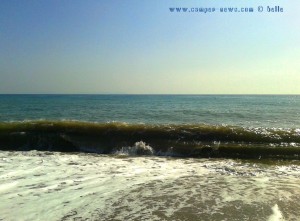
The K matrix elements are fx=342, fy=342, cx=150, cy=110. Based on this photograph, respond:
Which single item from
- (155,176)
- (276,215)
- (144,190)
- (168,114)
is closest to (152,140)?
(155,176)

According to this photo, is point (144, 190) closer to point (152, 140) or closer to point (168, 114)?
point (152, 140)

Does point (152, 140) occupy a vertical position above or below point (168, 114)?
above

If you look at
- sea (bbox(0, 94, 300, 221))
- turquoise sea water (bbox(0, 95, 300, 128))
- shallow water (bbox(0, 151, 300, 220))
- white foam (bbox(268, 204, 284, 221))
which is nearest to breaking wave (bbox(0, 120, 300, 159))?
sea (bbox(0, 94, 300, 221))

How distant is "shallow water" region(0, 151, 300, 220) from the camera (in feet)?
22.2

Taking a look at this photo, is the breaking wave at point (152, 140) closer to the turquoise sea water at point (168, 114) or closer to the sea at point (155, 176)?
the sea at point (155, 176)

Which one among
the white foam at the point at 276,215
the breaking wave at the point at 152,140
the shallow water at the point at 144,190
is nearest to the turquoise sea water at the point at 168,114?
the breaking wave at the point at 152,140

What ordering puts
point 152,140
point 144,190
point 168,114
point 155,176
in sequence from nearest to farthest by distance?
1. point 144,190
2. point 155,176
3. point 152,140
4. point 168,114

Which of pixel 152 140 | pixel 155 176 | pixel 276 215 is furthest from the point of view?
pixel 152 140

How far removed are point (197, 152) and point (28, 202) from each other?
9961mm

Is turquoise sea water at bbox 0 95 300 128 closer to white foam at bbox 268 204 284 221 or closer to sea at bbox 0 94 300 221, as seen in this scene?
sea at bbox 0 94 300 221

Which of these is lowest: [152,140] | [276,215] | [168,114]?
[168,114]

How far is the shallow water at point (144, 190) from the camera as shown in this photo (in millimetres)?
6762

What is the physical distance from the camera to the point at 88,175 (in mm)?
10086

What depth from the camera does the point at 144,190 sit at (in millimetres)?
8492
